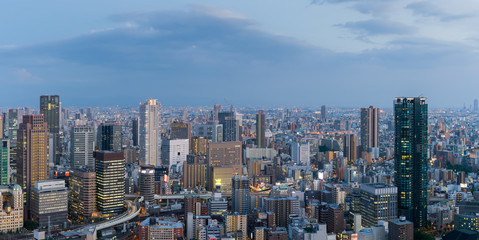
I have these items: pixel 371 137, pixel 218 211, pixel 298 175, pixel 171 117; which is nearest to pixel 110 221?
pixel 218 211

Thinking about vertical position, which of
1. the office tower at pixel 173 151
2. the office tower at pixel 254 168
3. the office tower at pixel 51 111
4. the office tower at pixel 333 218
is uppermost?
the office tower at pixel 51 111

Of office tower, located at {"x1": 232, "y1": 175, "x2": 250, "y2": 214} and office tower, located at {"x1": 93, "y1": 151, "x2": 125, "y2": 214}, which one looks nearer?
office tower, located at {"x1": 93, "y1": 151, "x2": 125, "y2": 214}

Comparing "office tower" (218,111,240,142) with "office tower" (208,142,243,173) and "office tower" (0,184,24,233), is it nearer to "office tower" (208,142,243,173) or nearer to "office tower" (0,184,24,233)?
"office tower" (208,142,243,173)

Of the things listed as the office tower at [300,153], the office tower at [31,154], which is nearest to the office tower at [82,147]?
the office tower at [31,154]

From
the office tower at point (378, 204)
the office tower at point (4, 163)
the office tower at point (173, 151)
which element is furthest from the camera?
the office tower at point (173, 151)

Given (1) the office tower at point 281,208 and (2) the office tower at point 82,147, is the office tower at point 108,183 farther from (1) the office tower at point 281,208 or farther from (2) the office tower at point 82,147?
(2) the office tower at point 82,147

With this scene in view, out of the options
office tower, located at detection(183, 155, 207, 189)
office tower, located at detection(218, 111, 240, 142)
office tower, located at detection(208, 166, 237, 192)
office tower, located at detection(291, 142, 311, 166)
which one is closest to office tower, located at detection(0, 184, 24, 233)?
office tower, located at detection(183, 155, 207, 189)
